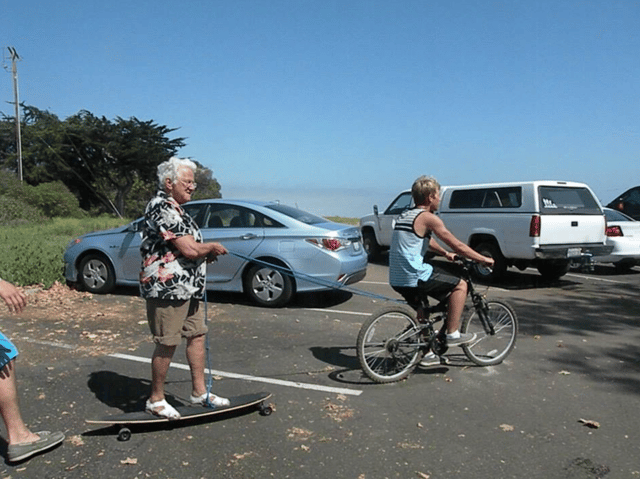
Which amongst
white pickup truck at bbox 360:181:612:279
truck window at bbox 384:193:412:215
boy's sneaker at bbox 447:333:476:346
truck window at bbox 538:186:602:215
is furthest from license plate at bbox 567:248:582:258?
boy's sneaker at bbox 447:333:476:346

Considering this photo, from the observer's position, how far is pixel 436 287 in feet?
17.1

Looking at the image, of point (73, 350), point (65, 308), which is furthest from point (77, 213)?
point (73, 350)

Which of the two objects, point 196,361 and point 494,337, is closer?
point 196,361

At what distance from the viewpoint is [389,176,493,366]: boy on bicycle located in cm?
516

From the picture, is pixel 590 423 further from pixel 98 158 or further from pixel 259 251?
pixel 98 158

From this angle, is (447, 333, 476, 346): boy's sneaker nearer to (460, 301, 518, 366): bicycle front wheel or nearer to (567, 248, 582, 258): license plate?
(460, 301, 518, 366): bicycle front wheel

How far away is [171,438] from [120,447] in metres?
0.33

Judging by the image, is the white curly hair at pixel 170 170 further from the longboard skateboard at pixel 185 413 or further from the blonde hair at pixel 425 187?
the blonde hair at pixel 425 187

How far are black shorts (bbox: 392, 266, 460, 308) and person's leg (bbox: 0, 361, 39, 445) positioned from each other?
3154mm

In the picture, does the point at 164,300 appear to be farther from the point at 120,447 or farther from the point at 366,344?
the point at 366,344

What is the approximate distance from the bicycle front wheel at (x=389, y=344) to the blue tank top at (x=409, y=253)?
29cm

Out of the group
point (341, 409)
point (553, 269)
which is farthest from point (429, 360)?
point (553, 269)

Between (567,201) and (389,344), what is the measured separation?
23.8 ft

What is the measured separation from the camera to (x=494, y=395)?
4.90m
